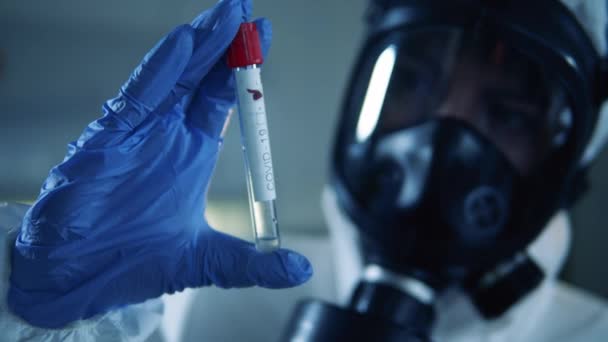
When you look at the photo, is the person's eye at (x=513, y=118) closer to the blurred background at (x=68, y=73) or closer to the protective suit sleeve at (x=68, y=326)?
the blurred background at (x=68, y=73)

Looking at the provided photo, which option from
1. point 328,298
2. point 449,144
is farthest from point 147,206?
point 328,298

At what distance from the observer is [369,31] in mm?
1012

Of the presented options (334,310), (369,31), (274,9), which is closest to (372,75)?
(369,31)

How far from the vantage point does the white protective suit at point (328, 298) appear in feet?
2.14

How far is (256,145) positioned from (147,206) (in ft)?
0.57

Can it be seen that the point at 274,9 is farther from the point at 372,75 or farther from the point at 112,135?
the point at 112,135

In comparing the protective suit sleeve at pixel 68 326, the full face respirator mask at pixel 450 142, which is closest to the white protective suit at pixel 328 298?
the protective suit sleeve at pixel 68 326

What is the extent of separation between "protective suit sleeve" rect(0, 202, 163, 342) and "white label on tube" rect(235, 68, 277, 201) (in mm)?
252

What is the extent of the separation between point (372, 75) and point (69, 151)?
565 mm

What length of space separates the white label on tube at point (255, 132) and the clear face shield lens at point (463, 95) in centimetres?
40

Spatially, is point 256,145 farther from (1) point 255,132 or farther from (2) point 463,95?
(2) point 463,95

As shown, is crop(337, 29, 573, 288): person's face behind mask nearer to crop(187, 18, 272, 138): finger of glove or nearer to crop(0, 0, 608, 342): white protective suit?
crop(0, 0, 608, 342): white protective suit

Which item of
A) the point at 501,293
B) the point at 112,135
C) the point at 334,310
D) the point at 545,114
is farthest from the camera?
the point at 501,293

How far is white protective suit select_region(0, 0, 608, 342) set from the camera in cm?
65
